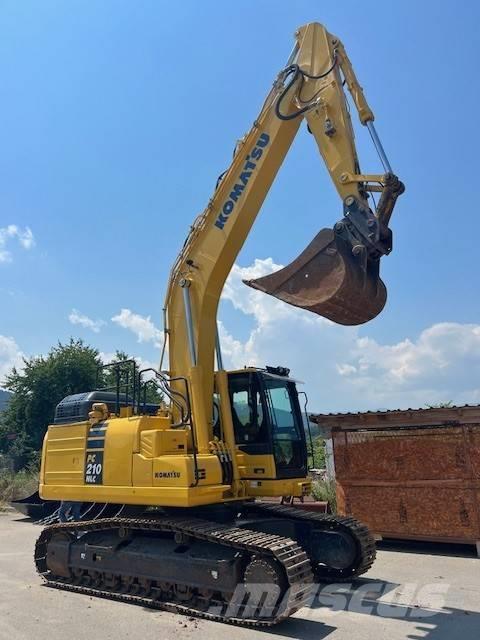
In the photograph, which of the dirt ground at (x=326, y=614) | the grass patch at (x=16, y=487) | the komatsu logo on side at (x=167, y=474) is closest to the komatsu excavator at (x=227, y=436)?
the komatsu logo on side at (x=167, y=474)

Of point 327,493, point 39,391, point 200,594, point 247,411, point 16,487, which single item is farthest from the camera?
point 39,391

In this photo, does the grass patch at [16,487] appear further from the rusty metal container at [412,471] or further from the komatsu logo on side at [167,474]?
the komatsu logo on side at [167,474]

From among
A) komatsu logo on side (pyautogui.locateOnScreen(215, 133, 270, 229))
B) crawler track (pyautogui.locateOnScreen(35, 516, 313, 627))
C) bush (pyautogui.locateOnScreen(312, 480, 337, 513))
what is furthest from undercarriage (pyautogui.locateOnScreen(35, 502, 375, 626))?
bush (pyautogui.locateOnScreen(312, 480, 337, 513))

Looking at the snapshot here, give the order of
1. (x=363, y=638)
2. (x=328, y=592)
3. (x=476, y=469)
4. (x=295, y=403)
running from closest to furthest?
(x=363, y=638) < (x=328, y=592) < (x=295, y=403) < (x=476, y=469)

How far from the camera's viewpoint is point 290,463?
314 inches

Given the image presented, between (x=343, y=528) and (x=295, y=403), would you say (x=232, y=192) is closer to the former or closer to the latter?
(x=295, y=403)

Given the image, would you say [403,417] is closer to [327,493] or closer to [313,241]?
[327,493]

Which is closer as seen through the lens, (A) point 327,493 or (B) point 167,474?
(B) point 167,474

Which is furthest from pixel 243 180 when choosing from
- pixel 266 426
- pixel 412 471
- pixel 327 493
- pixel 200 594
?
pixel 327 493

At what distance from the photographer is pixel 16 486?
19.7m

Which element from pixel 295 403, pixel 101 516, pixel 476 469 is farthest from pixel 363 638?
pixel 476 469

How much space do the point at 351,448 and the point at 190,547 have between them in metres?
5.37

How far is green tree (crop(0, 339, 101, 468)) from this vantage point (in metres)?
28.7

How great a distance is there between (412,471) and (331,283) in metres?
5.79
